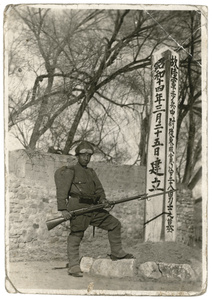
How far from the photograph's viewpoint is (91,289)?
5.64 meters

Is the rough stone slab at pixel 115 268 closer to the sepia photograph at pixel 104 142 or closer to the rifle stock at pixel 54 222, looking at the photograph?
the sepia photograph at pixel 104 142

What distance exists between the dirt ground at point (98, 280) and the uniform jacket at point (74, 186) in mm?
463

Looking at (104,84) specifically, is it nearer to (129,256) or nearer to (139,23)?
(139,23)

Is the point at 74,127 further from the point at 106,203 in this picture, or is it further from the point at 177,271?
the point at 177,271

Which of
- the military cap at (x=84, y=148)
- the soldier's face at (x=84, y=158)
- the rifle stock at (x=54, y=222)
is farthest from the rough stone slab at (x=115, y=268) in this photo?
the military cap at (x=84, y=148)

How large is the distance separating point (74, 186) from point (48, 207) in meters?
0.35

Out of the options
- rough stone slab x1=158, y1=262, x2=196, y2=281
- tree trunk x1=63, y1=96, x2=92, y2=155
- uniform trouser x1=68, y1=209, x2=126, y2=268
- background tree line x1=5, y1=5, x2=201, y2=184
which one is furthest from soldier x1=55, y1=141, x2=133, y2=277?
rough stone slab x1=158, y1=262, x2=196, y2=281

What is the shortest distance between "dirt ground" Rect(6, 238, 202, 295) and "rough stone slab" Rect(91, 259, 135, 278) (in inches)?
2.0

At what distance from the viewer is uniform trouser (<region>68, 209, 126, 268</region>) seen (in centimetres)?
569

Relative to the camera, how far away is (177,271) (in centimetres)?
566

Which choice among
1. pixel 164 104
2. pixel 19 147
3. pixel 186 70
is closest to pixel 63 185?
pixel 19 147

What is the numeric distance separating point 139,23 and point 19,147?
1.81 m

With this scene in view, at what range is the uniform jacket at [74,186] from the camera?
18.7 ft

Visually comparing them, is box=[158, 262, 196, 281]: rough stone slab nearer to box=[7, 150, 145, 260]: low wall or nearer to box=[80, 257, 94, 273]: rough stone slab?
box=[7, 150, 145, 260]: low wall
